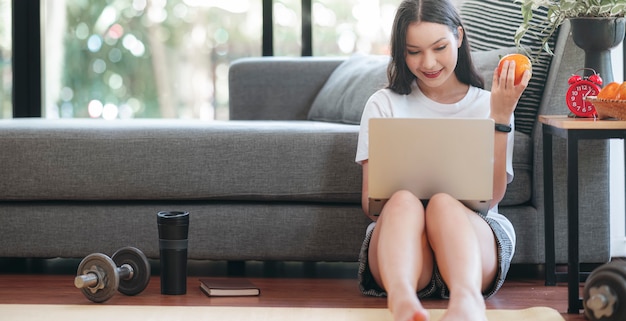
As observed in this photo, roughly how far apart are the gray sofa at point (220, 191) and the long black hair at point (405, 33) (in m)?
0.26

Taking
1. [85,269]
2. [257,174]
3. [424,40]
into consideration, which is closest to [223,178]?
[257,174]

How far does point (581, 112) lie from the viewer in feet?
8.18

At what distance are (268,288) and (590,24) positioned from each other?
1.15 m

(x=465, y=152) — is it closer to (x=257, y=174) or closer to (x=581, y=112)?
(x=581, y=112)

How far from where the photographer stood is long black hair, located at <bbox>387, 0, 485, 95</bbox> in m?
2.46

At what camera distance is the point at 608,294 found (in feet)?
6.46

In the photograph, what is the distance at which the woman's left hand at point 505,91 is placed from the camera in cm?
229

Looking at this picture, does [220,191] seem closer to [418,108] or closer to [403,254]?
[418,108]

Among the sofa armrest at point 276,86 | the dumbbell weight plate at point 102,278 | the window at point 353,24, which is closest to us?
the dumbbell weight plate at point 102,278

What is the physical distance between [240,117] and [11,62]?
1243 mm

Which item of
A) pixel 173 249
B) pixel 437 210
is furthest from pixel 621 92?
pixel 173 249

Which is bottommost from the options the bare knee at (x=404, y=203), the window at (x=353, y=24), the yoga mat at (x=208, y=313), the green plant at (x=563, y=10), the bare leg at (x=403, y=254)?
the yoga mat at (x=208, y=313)

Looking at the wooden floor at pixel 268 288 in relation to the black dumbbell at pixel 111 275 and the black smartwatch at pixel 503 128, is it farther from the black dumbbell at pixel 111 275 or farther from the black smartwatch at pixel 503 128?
the black smartwatch at pixel 503 128

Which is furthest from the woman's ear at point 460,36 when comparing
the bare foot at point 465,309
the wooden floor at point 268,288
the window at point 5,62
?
the window at point 5,62
